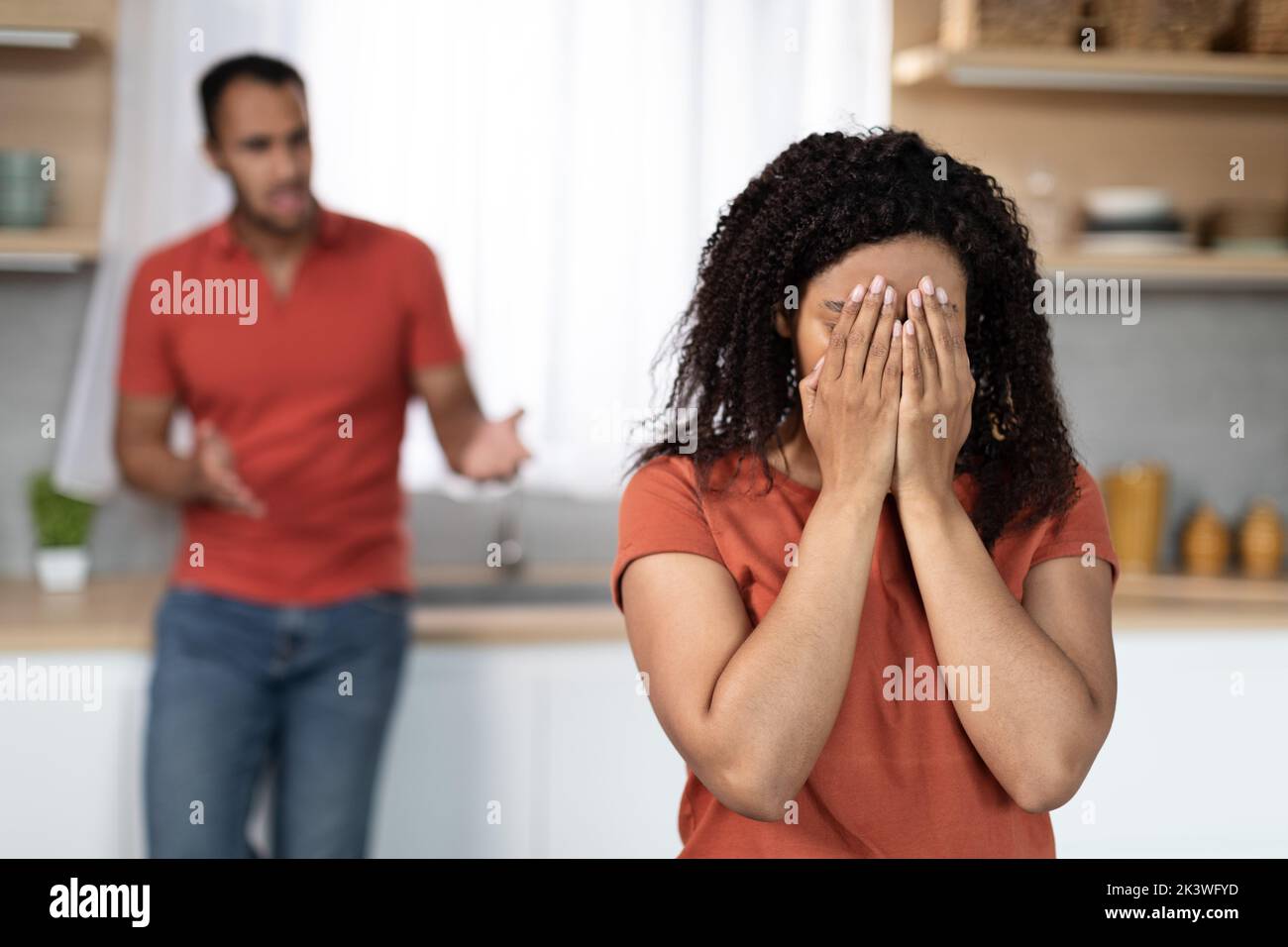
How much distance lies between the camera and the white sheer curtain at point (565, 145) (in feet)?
7.87

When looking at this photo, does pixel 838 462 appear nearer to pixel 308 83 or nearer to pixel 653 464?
pixel 653 464

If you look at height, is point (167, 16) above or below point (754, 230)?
above

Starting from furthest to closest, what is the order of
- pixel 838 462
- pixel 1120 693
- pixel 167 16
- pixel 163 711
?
1. pixel 167 16
2. pixel 1120 693
3. pixel 163 711
4. pixel 838 462

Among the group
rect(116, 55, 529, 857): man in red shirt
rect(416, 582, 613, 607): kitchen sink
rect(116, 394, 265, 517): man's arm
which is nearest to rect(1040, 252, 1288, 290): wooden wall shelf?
rect(416, 582, 613, 607): kitchen sink

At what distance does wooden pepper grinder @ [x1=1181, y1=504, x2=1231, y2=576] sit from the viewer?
101 inches

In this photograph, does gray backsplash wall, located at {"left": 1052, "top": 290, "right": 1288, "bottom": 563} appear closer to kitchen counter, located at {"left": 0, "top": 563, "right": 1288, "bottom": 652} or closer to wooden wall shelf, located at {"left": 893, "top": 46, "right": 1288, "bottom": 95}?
kitchen counter, located at {"left": 0, "top": 563, "right": 1288, "bottom": 652}

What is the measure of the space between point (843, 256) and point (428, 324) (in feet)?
3.73

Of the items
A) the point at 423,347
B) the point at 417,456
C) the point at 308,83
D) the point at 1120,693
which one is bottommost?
the point at 1120,693

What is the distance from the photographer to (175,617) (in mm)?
1880

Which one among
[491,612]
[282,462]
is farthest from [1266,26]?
[282,462]

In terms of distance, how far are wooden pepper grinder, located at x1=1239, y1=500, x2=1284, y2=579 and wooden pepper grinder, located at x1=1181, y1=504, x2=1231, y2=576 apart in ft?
0.14

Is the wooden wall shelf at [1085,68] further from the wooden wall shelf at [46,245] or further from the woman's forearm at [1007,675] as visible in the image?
the woman's forearm at [1007,675]

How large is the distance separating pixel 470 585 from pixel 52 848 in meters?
0.77

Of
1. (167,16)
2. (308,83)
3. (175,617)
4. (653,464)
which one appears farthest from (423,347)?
(653,464)
